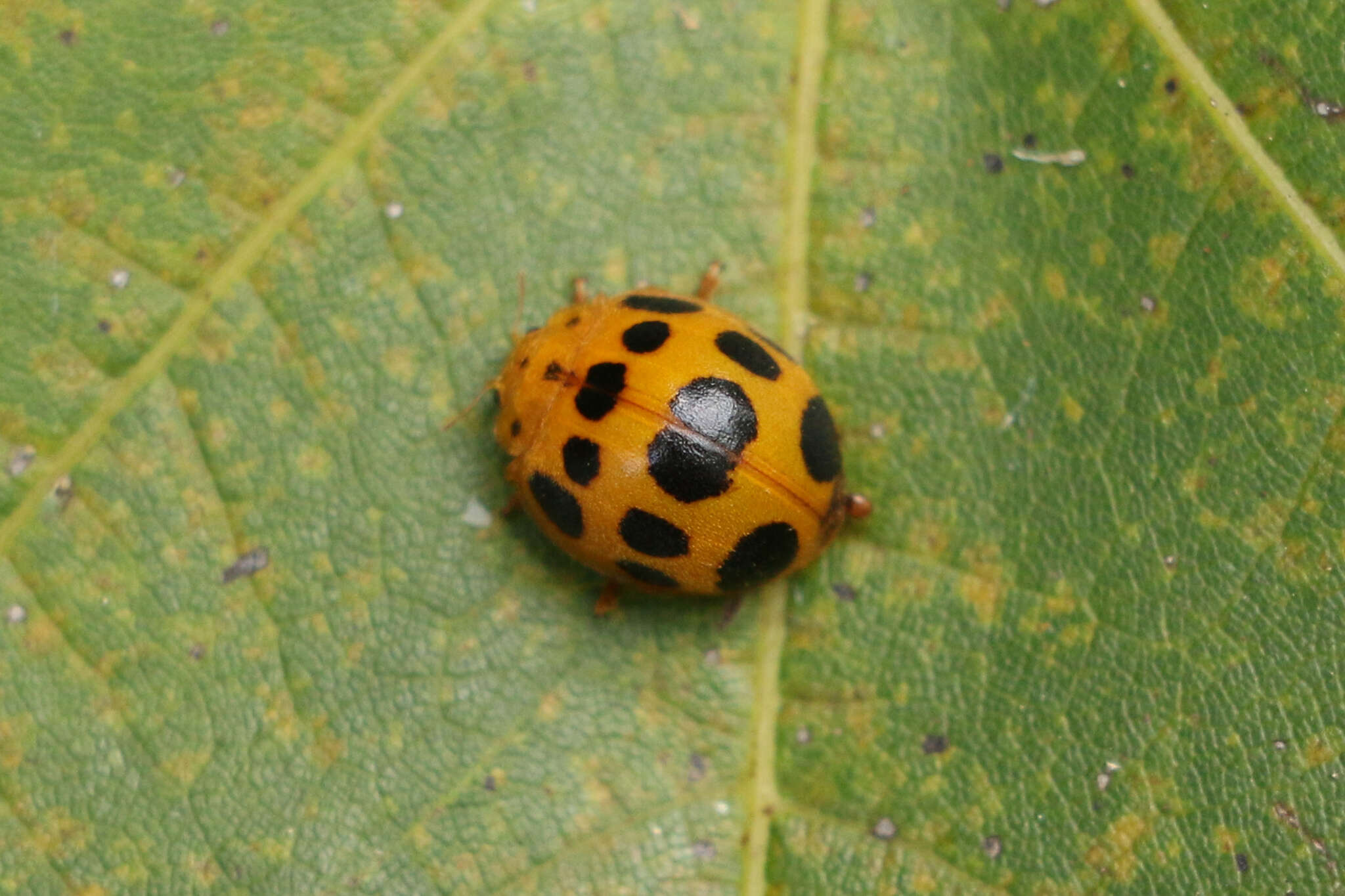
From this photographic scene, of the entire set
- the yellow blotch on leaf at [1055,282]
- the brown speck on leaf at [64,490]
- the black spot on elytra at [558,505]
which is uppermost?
the yellow blotch on leaf at [1055,282]

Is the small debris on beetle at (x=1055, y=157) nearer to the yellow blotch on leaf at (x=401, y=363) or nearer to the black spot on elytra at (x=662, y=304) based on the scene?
the black spot on elytra at (x=662, y=304)

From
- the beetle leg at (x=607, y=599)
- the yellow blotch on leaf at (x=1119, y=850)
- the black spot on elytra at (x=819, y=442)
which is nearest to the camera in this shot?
the yellow blotch on leaf at (x=1119, y=850)

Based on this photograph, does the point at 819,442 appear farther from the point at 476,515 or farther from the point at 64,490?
the point at 64,490

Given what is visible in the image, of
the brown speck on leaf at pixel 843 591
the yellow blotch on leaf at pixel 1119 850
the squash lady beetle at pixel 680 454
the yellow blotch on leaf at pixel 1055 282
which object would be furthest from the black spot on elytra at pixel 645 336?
the yellow blotch on leaf at pixel 1119 850

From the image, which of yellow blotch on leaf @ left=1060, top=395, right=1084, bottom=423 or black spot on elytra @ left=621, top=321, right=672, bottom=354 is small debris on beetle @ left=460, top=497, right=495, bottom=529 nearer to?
black spot on elytra @ left=621, top=321, right=672, bottom=354

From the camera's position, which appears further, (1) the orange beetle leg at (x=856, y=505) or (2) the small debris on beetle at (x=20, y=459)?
(1) the orange beetle leg at (x=856, y=505)

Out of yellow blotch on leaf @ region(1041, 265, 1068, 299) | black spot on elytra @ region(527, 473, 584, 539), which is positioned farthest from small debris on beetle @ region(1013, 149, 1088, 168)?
black spot on elytra @ region(527, 473, 584, 539)

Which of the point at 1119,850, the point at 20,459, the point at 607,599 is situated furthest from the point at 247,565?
the point at 1119,850

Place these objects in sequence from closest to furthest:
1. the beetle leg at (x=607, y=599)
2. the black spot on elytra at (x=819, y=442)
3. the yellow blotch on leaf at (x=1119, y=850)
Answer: the yellow blotch on leaf at (x=1119, y=850)
the black spot on elytra at (x=819, y=442)
the beetle leg at (x=607, y=599)
